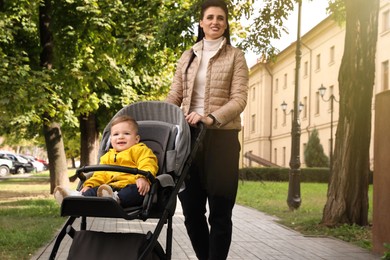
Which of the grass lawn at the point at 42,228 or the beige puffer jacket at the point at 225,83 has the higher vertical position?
the beige puffer jacket at the point at 225,83

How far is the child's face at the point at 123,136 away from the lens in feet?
15.0

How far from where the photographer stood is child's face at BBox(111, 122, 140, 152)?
4.57m

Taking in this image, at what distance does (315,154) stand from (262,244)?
3368 cm

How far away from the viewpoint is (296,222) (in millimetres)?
12336

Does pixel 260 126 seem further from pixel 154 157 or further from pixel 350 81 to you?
pixel 154 157

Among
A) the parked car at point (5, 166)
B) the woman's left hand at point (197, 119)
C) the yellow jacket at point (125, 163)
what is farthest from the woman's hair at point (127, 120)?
the parked car at point (5, 166)

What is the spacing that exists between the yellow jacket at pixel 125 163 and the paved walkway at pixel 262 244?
10.9 feet

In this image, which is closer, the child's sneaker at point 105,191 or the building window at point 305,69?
the child's sneaker at point 105,191

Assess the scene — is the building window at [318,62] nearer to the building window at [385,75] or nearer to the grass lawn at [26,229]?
the building window at [385,75]

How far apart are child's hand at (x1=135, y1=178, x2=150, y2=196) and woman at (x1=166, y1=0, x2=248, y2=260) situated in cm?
102

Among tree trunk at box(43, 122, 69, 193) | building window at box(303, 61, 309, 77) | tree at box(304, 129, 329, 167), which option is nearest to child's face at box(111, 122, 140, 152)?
tree trunk at box(43, 122, 69, 193)

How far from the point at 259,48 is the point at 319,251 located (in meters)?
5.51

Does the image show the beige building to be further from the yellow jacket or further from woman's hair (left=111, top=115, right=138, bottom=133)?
the yellow jacket

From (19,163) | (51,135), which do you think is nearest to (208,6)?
(51,135)
